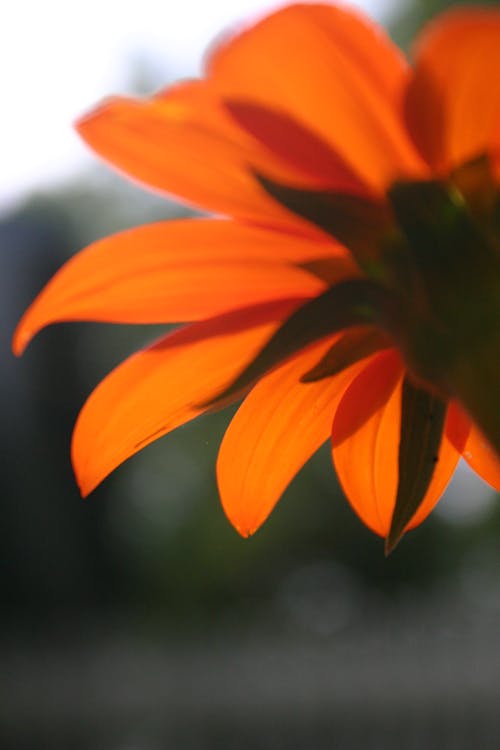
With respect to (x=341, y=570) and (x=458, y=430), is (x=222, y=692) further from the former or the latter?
(x=458, y=430)

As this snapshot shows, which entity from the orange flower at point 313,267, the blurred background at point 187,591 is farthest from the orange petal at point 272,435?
the blurred background at point 187,591

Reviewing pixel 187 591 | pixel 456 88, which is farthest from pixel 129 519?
pixel 456 88

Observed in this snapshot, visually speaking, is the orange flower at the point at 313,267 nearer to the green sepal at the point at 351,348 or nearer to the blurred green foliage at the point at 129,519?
the green sepal at the point at 351,348

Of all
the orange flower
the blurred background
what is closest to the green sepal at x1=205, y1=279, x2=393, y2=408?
the orange flower

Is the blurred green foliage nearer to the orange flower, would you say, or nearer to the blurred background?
the blurred background

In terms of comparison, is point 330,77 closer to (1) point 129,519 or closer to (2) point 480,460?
(2) point 480,460

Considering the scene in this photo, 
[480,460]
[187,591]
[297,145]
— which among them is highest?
[297,145]

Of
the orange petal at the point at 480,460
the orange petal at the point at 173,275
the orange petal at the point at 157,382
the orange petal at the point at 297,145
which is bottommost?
the orange petal at the point at 480,460
